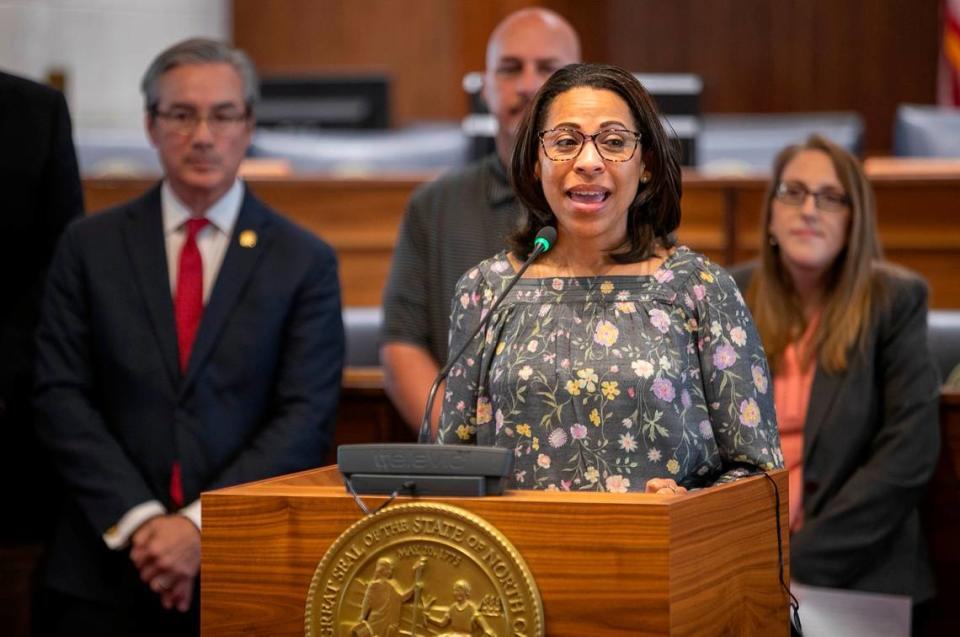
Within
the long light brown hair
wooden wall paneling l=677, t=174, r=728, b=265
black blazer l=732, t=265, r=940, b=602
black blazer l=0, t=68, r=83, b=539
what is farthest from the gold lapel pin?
wooden wall paneling l=677, t=174, r=728, b=265

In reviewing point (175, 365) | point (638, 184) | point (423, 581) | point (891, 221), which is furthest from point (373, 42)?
point (423, 581)

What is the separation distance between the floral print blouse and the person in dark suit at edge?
1.43 metres

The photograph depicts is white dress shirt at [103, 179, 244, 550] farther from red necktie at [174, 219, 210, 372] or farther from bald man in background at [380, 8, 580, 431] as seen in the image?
bald man in background at [380, 8, 580, 431]

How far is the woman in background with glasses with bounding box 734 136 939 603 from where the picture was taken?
3.13 m

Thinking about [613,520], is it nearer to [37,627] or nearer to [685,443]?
[685,443]

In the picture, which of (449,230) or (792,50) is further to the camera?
(792,50)

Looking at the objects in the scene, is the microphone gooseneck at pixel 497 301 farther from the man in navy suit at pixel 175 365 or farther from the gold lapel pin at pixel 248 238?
the gold lapel pin at pixel 248 238

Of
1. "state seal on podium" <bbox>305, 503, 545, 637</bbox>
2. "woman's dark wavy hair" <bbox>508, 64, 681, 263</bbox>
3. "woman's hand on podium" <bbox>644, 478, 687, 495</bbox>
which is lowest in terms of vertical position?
"state seal on podium" <bbox>305, 503, 545, 637</bbox>

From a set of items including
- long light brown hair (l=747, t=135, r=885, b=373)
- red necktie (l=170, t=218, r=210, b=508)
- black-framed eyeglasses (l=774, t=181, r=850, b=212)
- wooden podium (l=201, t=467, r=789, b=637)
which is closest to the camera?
wooden podium (l=201, t=467, r=789, b=637)

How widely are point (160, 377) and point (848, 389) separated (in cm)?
150

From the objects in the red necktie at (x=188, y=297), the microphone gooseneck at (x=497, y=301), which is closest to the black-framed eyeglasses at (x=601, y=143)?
the microphone gooseneck at (x=497, y=301)

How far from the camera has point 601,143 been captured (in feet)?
6.79

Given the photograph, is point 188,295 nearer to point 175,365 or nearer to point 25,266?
point 175,365

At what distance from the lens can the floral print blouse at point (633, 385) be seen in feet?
6.60
